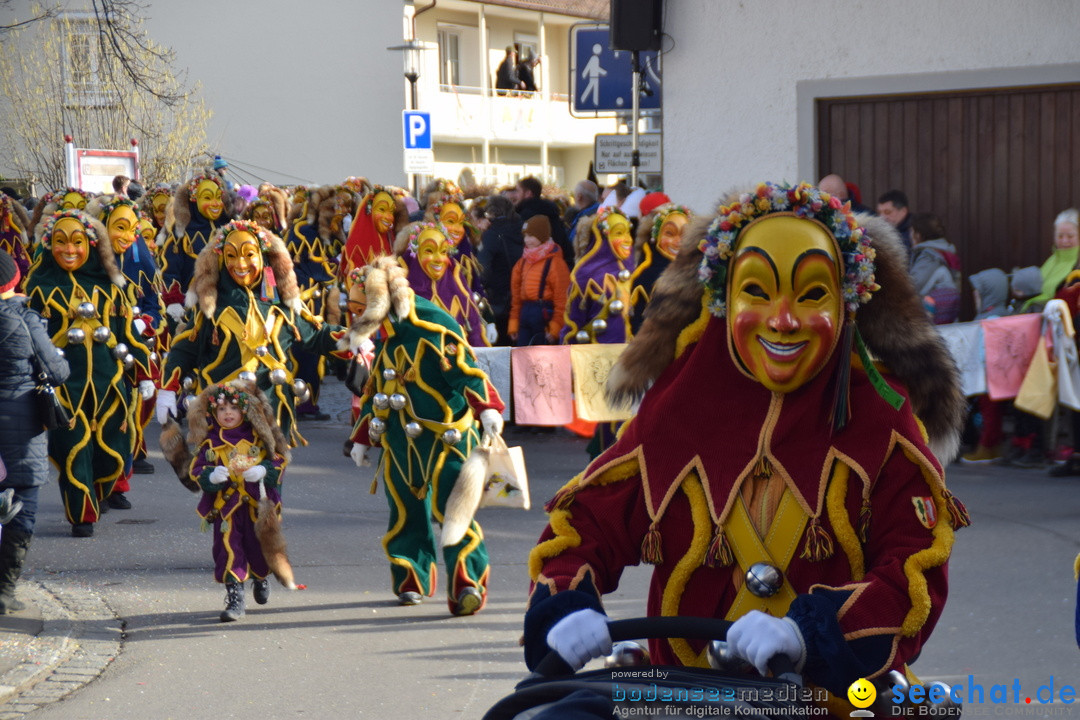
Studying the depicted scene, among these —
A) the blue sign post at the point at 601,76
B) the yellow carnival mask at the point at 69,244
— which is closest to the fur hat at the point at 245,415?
the yellow carnival mask at the point at 69,244

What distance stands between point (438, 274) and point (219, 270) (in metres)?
2.26

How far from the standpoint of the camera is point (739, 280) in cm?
317

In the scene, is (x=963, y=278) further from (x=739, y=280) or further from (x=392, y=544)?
(x=739, y=280)

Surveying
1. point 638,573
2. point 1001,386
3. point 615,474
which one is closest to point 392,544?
point 638,573

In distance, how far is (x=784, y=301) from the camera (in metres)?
3.10

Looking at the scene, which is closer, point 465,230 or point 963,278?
point 963,278

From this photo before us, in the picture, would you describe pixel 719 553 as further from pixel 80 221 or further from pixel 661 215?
pixel 661 215

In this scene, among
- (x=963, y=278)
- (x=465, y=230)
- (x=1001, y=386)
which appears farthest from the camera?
(x=465, y=230)

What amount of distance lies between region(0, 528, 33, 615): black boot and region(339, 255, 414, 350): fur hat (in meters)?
1.90

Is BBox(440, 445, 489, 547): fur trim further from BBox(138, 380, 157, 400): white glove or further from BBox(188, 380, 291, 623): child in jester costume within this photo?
BBox(138, 380, 157, 400): white glove

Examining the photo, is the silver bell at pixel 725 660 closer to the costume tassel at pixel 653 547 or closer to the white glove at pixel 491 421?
the costume tassel at pixel 653 547

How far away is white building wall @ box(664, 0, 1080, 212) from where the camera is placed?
11.5m

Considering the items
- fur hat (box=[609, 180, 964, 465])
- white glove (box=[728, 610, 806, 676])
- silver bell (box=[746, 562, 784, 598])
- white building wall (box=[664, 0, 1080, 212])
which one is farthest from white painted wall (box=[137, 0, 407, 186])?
white glove (box=[728, 610, 806, 676])

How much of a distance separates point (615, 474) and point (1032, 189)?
9.64m
